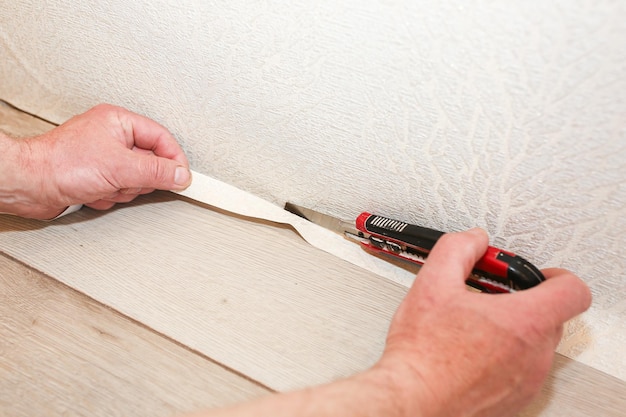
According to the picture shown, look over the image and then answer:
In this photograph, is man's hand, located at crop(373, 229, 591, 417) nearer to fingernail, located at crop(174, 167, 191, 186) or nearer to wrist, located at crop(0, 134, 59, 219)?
fingernail, located at crop(174, 167, 191, 186)

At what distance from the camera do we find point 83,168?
563 mm

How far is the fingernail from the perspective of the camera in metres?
0.59

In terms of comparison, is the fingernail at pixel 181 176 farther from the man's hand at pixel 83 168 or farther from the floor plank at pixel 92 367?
the floor plank at pixel 92 367

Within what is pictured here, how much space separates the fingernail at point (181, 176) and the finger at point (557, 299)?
42 centimetres

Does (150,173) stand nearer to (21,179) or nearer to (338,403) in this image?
(21,179)

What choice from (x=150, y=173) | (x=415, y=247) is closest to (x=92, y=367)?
(x=150, y=173)

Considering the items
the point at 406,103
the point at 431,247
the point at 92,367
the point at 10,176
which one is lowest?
the point at 92,367

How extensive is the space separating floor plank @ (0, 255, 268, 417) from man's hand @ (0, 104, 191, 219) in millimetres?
121

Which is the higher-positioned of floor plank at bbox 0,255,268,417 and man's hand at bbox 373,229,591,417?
man's hand at bbox 373,229,591,417

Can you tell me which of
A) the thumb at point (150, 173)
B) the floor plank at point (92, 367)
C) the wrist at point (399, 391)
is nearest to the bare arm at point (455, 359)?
the wrist at point (399, 391)

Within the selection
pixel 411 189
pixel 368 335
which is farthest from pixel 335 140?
pixel 368 335

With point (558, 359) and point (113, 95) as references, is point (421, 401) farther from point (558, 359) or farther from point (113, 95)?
point (113, 95)

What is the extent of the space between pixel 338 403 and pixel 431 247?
8.0 inches

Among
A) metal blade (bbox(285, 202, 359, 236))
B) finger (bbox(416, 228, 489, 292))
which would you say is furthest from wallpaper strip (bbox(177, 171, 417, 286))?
finger (bbox(416, 228, 489, 292))
